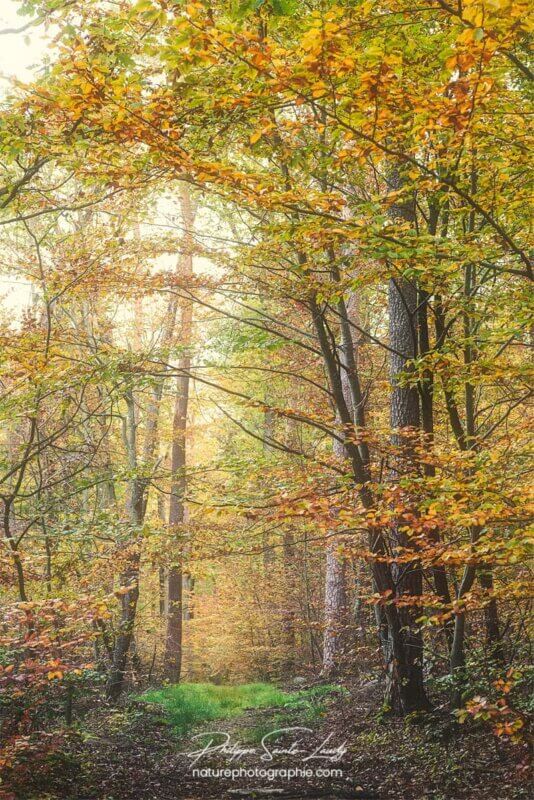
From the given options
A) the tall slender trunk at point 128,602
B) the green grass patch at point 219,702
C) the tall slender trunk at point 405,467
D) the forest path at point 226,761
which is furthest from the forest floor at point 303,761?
the tall slender trunk at point 128,602

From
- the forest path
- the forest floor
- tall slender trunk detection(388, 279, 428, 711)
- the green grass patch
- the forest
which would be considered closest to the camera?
the forest

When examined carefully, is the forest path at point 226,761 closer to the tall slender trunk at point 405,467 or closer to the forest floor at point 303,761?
the forest floor at point 303,761

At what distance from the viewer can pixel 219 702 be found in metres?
10.4

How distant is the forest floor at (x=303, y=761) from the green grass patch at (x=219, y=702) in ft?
0.81

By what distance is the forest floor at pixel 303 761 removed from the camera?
17.1 feet

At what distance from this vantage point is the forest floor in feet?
17.1

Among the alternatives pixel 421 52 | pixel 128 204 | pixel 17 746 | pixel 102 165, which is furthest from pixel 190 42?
pixel 17 746

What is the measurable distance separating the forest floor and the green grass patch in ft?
0.81

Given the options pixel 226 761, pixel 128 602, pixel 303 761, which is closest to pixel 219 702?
pixel 128 602

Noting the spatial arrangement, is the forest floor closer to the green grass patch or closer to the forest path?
the forest path

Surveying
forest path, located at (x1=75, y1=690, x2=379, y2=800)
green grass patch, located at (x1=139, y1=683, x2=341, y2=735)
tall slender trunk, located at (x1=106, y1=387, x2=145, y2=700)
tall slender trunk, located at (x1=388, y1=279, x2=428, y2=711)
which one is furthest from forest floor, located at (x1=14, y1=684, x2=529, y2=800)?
tall slender trunk, located at (x1=106, y1=387, x2=145, y2=700)

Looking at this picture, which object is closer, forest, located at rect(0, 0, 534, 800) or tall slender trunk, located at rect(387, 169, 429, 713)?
forest, located at rect(0, 0, 534, 800)

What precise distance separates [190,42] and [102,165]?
196cm

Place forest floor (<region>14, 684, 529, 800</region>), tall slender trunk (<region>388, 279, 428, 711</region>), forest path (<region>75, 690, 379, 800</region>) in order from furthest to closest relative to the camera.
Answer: tall slender trunk (<region>388, 279, 428, 711</region>), forest path (<region>75, 690, 379, 800</region>), forest floor (<region>14, 684, 529, 800</region>)
